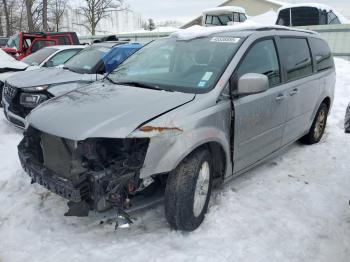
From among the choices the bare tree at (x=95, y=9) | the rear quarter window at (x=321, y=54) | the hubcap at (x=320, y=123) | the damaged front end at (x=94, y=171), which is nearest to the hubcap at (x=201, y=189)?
the damaged front end at (x=94, y=171)

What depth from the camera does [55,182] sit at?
310 centimetres

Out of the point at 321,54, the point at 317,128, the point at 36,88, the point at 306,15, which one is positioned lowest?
the point at 317,128

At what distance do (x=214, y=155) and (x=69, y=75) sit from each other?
12.3 feet

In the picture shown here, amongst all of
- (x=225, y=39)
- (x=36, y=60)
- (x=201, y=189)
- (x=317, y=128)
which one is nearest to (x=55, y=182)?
(x=201, y=189)

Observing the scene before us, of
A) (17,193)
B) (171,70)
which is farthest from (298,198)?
(17,193)

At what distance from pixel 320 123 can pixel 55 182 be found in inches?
174

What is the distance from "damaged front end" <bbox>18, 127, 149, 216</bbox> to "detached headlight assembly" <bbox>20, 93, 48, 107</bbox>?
2761mm

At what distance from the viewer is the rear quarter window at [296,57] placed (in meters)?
4.62

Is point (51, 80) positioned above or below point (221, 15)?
below

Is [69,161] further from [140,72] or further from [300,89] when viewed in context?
[300,89]

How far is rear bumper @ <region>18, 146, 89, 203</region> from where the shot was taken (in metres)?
2.98

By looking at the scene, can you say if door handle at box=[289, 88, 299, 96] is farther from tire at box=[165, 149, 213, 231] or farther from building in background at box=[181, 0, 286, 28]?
building in background at box=[181, 0, 286, 28]

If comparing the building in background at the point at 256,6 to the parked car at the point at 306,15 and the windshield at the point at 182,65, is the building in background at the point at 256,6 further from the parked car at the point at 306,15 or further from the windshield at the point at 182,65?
the windshield at the point at 182,65

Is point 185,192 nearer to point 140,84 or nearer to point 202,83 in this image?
point 202,83
